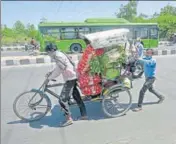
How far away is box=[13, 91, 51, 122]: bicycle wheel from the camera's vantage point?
527cm

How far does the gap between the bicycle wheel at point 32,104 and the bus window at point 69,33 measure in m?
15.8

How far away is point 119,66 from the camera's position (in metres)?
5.57

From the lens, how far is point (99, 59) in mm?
5328

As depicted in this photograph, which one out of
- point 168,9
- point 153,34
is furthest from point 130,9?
point 153,34

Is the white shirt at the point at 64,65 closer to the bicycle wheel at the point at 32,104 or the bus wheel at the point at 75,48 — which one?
the bicycle wheel at the point at 32,104

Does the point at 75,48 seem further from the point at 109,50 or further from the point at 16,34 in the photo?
the point at 16,34

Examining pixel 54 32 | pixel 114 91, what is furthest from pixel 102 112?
pixel 54 32

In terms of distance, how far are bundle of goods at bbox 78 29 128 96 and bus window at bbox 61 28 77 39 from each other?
15.6 m

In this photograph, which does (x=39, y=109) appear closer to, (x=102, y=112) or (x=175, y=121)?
(x=102, y=112)

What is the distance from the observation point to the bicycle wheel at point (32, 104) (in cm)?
527

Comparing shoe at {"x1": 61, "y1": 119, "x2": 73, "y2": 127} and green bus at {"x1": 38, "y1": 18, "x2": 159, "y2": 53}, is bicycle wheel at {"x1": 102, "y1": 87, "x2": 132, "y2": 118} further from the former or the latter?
green bus at {"x1": 38, "y1": 18, "x2": 159, "y2": 53}

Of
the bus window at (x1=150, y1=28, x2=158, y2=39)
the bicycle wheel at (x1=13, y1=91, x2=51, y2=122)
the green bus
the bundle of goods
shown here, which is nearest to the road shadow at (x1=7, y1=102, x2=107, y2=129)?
the bicycle wheel at (x1=13, y1=91, x2=51, y2=122)

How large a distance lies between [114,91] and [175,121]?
4.29 feet

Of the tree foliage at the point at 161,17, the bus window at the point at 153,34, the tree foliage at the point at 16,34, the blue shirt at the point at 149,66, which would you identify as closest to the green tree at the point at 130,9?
the tree foliage at the point at 161,17
